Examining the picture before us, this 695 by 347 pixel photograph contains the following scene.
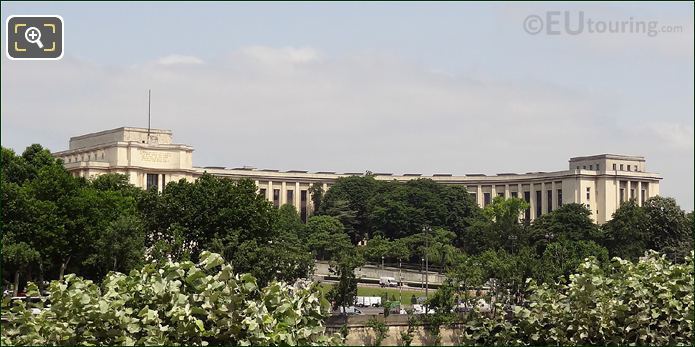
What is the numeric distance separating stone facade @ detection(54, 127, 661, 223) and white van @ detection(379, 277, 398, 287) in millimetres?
43800

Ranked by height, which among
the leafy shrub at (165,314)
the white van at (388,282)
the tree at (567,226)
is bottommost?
the white van at (388,282)

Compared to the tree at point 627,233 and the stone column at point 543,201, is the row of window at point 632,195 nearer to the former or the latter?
the stone column at point 543,201

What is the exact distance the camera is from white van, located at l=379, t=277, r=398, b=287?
94900 mm


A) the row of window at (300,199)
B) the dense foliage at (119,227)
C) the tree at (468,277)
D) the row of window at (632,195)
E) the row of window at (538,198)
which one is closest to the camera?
the dense foliage at (119,227)

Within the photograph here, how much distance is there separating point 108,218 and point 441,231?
5292cm

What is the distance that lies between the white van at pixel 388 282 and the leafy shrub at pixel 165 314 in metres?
66.5

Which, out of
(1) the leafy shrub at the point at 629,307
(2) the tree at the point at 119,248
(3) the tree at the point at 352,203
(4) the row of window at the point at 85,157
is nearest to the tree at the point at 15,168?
(2) the tree at the point at 119,248

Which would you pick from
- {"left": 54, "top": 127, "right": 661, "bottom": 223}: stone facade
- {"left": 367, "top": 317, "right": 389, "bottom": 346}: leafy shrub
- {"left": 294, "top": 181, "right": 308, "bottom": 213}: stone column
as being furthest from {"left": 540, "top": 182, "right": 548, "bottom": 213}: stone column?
{"left": 367, "top": 317, "right": 389, "bottom": 346}: leafy shrub

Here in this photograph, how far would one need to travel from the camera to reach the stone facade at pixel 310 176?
136 m

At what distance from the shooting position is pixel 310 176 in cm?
16088

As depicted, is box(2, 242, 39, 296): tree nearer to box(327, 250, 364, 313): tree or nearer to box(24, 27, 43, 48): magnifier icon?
box(327, 250, 364, 313): tree

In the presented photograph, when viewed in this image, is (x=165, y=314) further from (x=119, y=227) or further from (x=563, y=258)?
(x=563, y=258)

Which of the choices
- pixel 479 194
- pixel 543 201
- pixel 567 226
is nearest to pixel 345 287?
pixel 567 226

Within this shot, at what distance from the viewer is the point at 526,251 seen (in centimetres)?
7706
